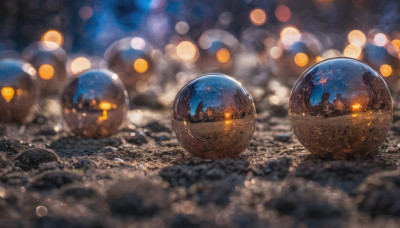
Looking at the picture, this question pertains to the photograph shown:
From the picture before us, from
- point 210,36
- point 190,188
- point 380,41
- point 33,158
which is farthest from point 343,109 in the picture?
point 210,36

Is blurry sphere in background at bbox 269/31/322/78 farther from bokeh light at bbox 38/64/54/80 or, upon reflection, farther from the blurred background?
bokeh light at bbox 38/64/54/80

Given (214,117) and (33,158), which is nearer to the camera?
(214,117)

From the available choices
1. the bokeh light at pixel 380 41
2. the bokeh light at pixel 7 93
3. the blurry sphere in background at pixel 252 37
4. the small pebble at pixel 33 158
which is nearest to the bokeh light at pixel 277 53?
the bokeh light at pixel 380 41

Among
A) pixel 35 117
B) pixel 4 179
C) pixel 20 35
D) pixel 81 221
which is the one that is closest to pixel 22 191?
pixel 4 179

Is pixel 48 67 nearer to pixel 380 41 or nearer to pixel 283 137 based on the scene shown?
pixel 283 137

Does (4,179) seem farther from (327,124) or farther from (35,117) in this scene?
(35,117)

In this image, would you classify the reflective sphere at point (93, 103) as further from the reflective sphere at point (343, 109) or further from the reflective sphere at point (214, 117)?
the reflective sphere at point (343, 109)
